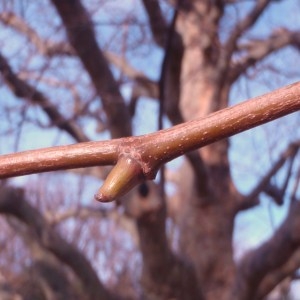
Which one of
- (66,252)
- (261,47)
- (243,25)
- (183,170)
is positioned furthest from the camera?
(183,170)

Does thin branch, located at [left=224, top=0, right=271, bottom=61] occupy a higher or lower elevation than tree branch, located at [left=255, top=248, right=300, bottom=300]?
higher

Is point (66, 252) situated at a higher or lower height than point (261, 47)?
lower

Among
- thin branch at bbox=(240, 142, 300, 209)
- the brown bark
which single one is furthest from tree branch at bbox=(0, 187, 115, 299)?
thin branch at bbox=(240, 142, 300, 209)

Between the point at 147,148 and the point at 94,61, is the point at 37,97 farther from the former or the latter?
the point at 147,148

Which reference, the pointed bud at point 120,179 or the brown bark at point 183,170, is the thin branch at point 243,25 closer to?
the brown bark at point 183,170

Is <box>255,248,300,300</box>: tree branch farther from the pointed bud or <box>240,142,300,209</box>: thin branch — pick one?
the pointed bud

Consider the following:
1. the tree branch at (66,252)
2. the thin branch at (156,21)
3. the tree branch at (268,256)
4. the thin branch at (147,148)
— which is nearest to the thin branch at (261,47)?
the thin branch at (156,21)

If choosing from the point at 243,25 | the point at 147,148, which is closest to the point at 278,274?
the point at 243,25

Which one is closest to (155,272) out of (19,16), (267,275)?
(267,275)
